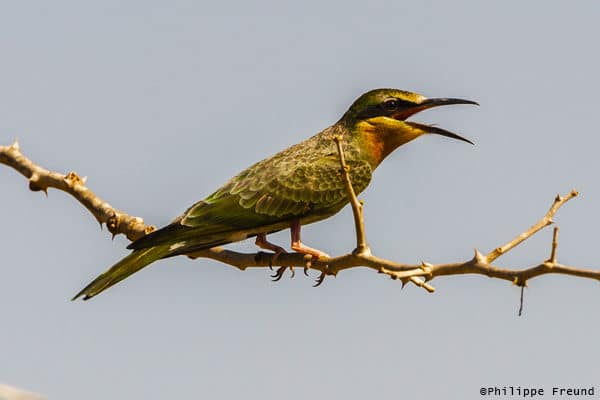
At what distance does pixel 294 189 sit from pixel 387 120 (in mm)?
1368

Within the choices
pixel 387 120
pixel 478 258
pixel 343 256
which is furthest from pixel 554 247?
pixel 387 120

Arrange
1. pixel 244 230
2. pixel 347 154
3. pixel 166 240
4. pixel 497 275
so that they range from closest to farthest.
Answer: pixel 497 275 → pixel 166 240 → pixel 244 230 → pixel 347 154

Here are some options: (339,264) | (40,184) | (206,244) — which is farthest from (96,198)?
(339,264)

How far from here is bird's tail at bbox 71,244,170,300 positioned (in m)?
7.21

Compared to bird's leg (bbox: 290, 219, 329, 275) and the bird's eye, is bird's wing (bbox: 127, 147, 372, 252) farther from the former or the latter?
the bird's eye

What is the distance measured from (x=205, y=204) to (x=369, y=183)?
178 centimetres

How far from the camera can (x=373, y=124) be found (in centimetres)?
911

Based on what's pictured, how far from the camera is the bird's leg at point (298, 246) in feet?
23.2

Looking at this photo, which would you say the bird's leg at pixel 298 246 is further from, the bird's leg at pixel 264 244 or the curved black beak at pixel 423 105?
the curved black beak at pixel 423 105

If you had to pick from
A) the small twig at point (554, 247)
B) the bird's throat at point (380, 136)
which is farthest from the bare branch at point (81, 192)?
the small twig at point (554, 247)

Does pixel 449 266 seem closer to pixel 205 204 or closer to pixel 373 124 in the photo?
pixel 205 204

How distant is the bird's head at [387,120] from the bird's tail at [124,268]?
2.71 metres

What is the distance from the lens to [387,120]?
905cm

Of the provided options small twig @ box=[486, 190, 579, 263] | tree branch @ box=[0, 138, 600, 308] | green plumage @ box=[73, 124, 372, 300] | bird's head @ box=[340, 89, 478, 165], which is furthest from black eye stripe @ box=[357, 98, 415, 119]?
small twig @ box=[486, 190, 579, 263]
